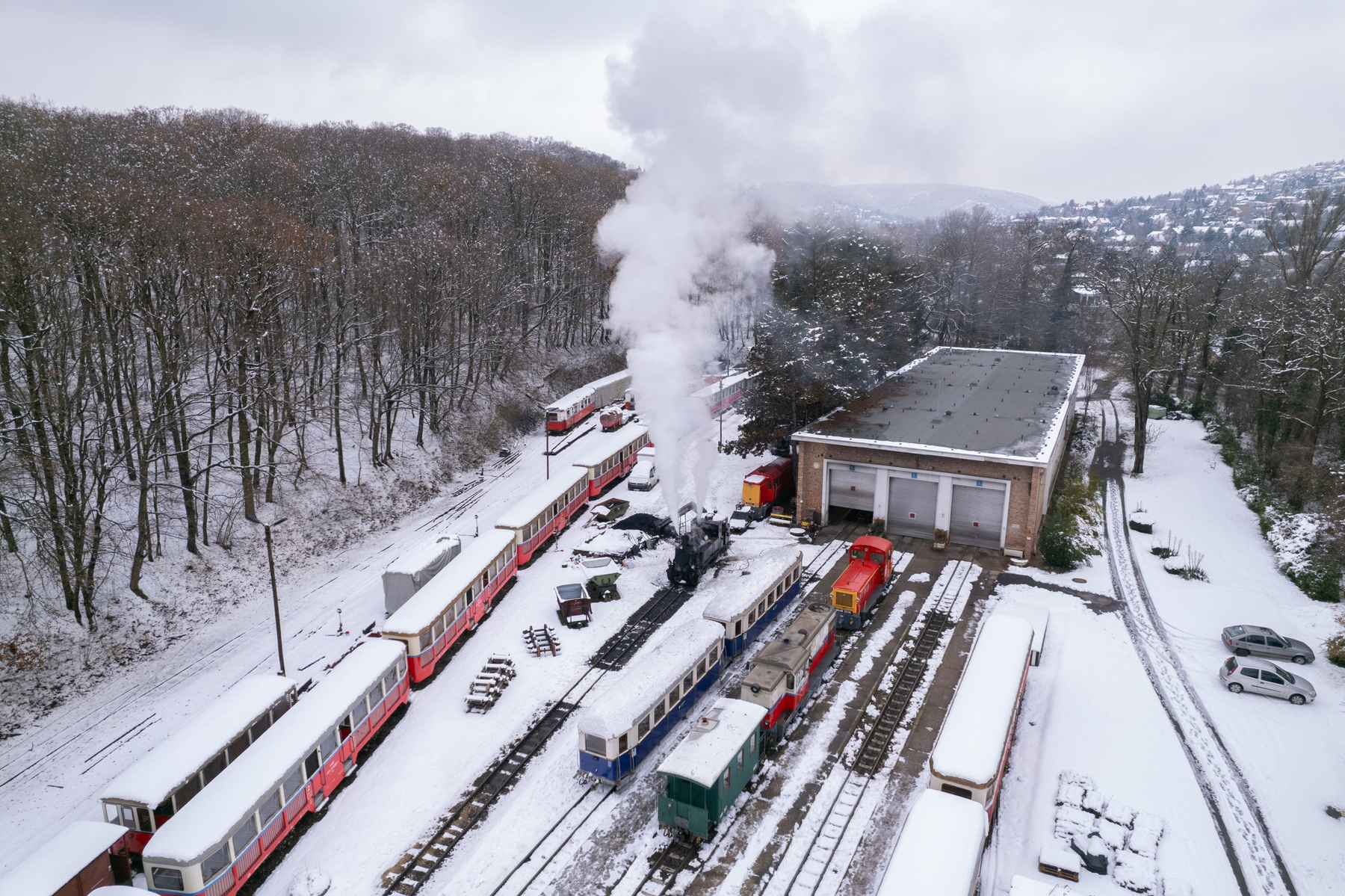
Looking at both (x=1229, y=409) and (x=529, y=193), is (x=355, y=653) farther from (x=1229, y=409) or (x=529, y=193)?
(x=1229, y=409)

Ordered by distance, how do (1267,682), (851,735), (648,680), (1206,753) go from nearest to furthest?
(648,680) → (1206,753) → (851,735) → (1267,682)

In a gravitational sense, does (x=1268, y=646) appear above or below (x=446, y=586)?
below

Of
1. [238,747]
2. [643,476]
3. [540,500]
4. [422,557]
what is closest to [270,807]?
[238,747]

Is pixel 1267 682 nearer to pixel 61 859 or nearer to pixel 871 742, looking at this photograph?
pixel 871 742

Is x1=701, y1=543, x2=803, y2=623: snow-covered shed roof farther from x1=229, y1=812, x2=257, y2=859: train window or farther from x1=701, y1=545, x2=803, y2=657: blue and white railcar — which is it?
x1=229, y1=812, x2=257, y2=859: train window

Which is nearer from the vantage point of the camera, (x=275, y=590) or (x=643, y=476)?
(x=275, y=590)

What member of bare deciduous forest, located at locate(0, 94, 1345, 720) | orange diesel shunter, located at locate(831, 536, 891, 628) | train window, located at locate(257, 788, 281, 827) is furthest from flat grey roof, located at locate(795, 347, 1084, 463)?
train window, located at locate(257, 788, 281, 827)
